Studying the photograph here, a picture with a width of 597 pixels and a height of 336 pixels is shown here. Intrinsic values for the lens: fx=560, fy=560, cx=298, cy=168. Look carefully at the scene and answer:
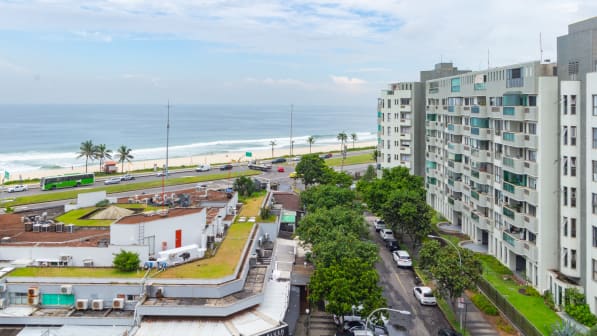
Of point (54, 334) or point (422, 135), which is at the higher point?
point (422, 135)

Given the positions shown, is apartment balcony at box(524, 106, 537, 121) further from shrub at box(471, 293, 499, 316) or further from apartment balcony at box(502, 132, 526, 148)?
shrub at box(471, 293, 499, 316)

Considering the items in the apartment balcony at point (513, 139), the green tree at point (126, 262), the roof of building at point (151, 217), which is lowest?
the green tree at point (126, 262)

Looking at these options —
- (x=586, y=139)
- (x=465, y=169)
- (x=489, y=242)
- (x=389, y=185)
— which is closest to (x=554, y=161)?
(x=586, y=139)

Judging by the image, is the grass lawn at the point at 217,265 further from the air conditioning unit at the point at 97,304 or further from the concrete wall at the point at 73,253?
the air conditioning unit at the point at 97,304

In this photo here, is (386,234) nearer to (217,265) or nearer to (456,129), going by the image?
(456,129)

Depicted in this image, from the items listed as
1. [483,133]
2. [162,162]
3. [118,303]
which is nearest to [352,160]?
[162,162]

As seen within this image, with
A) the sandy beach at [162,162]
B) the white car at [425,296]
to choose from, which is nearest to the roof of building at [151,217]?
the white car at [425,296]

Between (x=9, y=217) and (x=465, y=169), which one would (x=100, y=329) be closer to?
(x=9, y=217)
